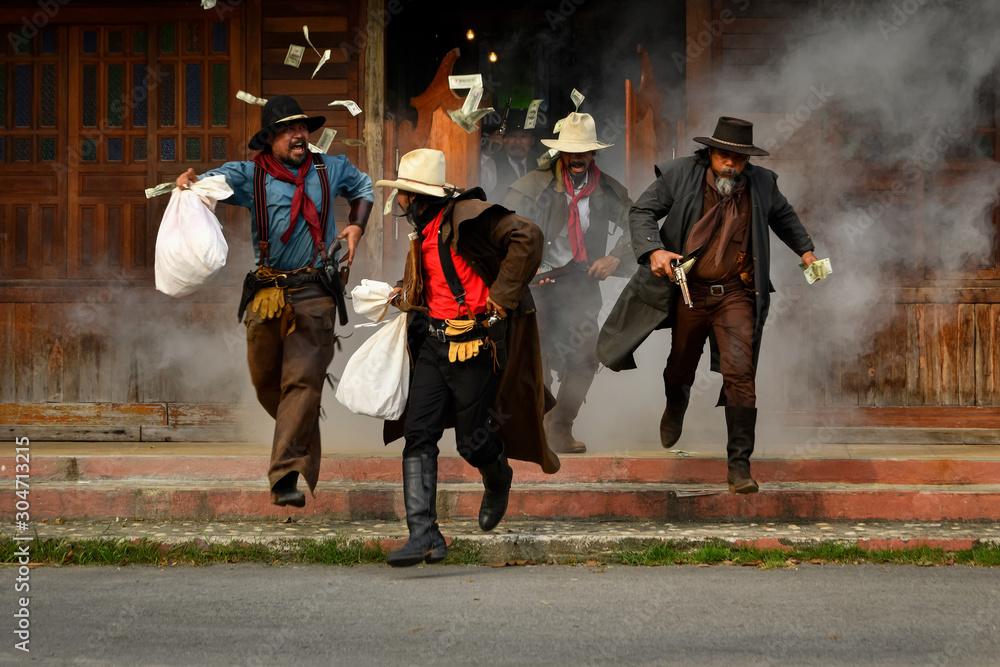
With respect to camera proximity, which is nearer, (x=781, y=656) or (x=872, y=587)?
(x=781, y=656)

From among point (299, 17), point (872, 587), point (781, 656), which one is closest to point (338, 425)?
point (299, 17)

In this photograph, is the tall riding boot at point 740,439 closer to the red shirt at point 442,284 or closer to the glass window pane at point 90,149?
→ the red shirt at point 442,284

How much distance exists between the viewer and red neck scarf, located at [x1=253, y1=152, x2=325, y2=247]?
582 centimetres

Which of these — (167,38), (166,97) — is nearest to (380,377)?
(166,97)

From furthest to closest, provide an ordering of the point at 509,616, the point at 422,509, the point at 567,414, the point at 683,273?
the point at 567,414
the point at 683,273
the point at 422,509
the point at 509,616

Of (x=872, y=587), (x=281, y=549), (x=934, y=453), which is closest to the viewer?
(x=872, y=587)

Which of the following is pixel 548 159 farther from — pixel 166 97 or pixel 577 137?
pixel 166 97

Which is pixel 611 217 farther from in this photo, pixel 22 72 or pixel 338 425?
pixel 22 72

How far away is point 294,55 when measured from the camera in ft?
28.5

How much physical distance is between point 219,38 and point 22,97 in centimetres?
157

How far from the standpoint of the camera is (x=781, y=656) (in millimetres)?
3855

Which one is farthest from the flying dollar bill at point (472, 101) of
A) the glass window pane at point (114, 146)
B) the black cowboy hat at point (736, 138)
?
the glass window pane at point (114, 146)

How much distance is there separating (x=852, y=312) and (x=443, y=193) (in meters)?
4.16

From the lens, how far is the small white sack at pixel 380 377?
5316mm
